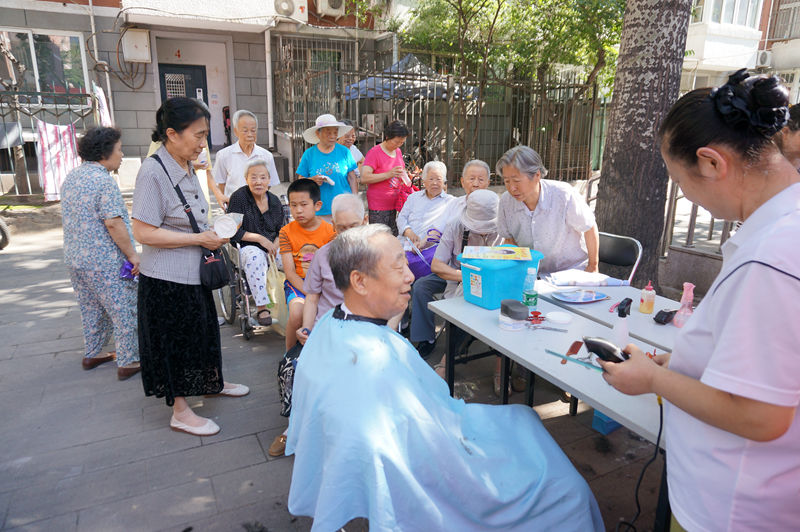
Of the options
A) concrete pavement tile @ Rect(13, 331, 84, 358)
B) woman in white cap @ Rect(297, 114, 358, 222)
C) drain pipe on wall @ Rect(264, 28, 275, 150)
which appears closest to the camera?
concrete pavement tile @ Rect(13, 331, 84, 358)

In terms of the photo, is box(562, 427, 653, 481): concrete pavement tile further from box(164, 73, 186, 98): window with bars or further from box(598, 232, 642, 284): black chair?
box(164, 73, 186, 98): window with bars

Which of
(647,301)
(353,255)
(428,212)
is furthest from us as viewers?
(428,212)

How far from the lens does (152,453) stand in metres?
2.82

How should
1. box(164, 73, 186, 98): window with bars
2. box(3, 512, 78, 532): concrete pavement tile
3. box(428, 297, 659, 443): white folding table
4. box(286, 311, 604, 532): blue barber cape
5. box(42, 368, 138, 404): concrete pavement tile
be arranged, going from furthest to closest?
box(164, 73, 186, 98): window with bars, box(42, 368, 138, 404): concrete pavement tile, box(3, 512, 78, 532): concrete pavement tile, box(428, 297, 659, 443): white folding table, box(286, 311, 604, 532): blue barber cape

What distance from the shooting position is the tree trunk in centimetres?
397

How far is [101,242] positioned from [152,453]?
1577mm

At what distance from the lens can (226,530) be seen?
7.42 ft

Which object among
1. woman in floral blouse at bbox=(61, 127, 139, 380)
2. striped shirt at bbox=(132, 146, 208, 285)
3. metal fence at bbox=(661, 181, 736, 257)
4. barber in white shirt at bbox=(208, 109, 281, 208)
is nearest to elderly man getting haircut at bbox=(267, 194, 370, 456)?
striped shirt at bbox=(132, 146, 208, 285)

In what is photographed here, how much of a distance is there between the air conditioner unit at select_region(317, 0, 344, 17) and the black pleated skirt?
11060 mm

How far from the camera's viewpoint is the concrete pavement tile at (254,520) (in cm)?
227

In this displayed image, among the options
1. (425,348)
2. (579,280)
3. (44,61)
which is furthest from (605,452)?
(44,61)

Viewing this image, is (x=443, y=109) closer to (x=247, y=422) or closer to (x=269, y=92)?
(x=269, y=92)

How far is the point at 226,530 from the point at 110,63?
11300 millimetres

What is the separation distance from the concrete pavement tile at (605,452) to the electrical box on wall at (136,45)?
11.3 metres
